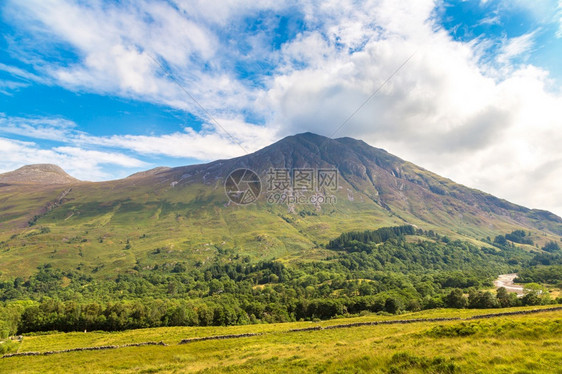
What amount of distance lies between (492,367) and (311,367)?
39.8 ft

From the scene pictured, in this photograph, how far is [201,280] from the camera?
19025 centimetres

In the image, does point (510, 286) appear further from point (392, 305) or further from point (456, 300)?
point (392, 305)

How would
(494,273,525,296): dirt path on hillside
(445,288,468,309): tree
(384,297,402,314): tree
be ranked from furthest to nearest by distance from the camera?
1. (494,273,525,296): dirt path on hillside
2. (384,297,402,314): tree
3. (445,288,468,309): tree

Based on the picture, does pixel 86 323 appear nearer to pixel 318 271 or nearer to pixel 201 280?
pixel 201 280

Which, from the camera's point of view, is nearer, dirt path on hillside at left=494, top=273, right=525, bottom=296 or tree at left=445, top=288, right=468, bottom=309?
tree at left=445, top=288, right=468, bottom=309

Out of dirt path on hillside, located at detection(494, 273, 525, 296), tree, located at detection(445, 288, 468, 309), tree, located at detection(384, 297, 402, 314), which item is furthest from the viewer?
dirt path on hillside, located at detection(494, 273, 525, 296)

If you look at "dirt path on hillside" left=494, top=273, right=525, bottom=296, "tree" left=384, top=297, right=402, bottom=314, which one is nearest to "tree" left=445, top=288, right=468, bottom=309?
"tree" left=384, top=297, right=402, bottom=314

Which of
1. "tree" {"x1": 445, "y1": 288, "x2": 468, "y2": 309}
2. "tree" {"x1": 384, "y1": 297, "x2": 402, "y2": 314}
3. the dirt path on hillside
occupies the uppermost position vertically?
"tree" {"x1": 445, "y1": 288, "x2": 468, "y2": 309}

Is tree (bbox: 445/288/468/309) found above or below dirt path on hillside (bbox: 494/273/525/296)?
above

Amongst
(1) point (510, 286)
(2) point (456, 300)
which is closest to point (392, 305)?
(2) point (456, 300)

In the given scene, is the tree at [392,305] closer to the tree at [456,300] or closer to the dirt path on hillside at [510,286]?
the tree at [456,300]

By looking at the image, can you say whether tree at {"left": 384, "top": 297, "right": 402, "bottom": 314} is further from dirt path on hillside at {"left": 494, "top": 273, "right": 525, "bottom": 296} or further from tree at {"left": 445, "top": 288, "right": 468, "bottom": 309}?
dirt path on hillside at {"left": 494, "top": 273, "right": 525, "bottom": 296}

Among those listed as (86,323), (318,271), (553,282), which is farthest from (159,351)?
(553,282)

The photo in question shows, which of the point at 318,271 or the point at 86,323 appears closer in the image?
the point at 86,323
